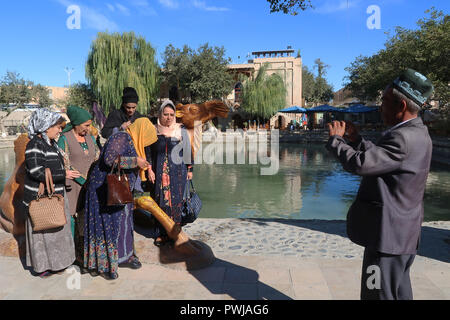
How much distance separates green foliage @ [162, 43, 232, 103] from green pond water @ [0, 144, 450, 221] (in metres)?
18.8

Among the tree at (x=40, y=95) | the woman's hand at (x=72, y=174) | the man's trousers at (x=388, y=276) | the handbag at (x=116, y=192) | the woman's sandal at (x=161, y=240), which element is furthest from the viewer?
the tree at (x=40, y=95)

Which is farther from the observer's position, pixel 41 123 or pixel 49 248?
pixel 49 248

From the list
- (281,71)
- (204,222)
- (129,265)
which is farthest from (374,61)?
(129,265)

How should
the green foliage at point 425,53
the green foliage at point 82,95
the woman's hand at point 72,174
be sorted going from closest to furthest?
the woman's hand at point 72,174 → the green foliage at point 425,53 → the green foliage at point 82,95

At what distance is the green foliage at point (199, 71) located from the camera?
1286 inches

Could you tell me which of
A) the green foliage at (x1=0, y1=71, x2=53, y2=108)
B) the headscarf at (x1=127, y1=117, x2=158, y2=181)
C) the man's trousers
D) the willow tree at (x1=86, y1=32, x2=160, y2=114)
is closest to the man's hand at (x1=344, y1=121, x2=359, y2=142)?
the man's trousers

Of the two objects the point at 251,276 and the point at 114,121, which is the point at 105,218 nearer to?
the point at 114,121

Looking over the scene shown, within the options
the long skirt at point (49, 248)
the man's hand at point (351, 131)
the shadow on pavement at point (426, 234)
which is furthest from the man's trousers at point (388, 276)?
the long skirt at point (49, 248)

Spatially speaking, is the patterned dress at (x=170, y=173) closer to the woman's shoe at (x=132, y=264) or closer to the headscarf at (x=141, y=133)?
the headscarf at (x=141, y=133)

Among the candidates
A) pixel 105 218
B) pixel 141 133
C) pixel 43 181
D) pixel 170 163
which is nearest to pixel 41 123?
pixel 43 181

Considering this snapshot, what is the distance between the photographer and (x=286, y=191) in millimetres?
10047

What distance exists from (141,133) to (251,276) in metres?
1.91

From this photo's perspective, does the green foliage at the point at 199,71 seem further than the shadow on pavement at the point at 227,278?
Yes

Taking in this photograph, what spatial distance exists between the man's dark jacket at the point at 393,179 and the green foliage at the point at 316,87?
52.7 meters
